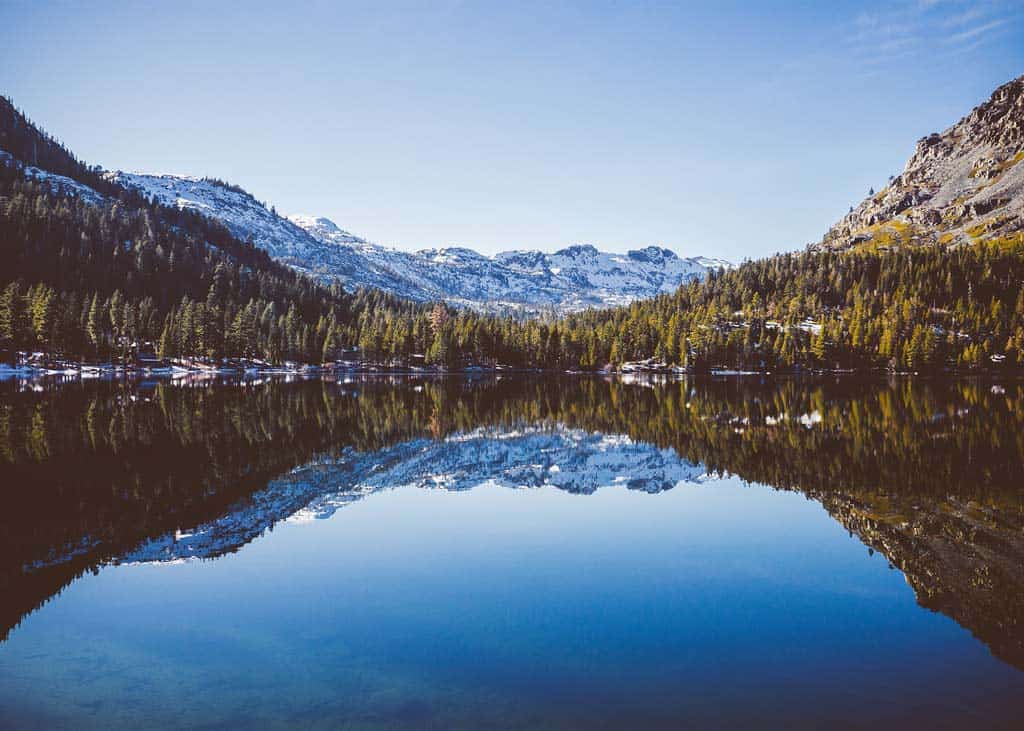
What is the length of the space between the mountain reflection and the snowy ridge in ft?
0.39

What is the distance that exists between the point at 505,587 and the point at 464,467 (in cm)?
1740

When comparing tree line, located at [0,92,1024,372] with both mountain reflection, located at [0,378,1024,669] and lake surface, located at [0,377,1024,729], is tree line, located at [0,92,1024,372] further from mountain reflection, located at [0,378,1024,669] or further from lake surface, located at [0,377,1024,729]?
lake surface, located at [0,377,1024,729]

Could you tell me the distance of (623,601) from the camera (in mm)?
14531

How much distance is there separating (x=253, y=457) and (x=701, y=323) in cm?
16076

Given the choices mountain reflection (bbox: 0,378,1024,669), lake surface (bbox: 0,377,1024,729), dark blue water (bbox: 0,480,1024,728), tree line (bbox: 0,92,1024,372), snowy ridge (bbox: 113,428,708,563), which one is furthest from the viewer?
tree line (bbox: 0,92,1024,372)

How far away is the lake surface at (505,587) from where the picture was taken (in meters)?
10.1

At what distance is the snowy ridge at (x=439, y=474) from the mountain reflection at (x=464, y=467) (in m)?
0.12

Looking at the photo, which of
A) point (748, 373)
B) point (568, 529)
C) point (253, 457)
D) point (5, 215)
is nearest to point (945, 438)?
point (568, 529)

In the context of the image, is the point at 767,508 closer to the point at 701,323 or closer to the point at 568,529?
the point at 568,529

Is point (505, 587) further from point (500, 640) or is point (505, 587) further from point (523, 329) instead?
point (523, 329)

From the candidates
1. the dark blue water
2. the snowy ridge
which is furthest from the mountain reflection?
the dark blue water

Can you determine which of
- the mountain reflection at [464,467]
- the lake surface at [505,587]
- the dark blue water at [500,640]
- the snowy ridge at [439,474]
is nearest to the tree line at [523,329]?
the mountain reflection at [464,467]

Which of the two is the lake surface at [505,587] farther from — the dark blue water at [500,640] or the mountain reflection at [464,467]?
the mountain reflection at [464,467]

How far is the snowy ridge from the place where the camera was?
1902 cm
